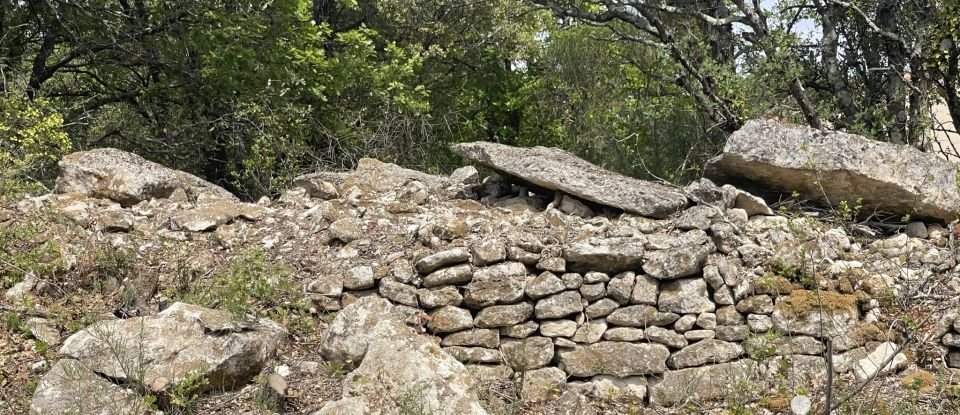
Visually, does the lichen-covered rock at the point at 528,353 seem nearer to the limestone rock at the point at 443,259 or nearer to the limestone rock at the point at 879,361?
the limestone rock at the point at 443,259

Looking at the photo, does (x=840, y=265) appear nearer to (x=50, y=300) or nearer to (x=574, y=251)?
(x=574, y=251)

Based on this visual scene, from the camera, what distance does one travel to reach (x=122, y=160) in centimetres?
673

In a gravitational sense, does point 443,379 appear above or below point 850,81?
below

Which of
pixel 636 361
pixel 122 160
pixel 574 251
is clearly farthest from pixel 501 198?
pixel 122 160

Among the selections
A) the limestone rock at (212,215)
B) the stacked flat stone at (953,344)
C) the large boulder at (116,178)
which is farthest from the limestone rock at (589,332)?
the large boulder at (116,178)

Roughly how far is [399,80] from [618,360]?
7.34 m

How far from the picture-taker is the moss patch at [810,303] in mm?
5344

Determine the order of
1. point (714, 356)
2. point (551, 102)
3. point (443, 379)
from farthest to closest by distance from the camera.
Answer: point (551, 102) → point (714, 356) → point (443, 379)

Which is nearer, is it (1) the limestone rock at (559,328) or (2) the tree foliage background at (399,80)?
(1) the limestone rock at (559,328)

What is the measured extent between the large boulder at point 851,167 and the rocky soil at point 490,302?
2.6 inches

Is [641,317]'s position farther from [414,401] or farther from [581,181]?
[414,401]

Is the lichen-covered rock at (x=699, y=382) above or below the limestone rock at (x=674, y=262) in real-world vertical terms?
below

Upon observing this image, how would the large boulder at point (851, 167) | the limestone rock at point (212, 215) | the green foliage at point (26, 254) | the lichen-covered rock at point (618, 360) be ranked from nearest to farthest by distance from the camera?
the lichen-covered rock at point (618, 360), the green foliage at point (26, 254), the large boulder at point (851, 167), the limestone rock at point (212, 215)

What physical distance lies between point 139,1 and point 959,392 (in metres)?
9.09
